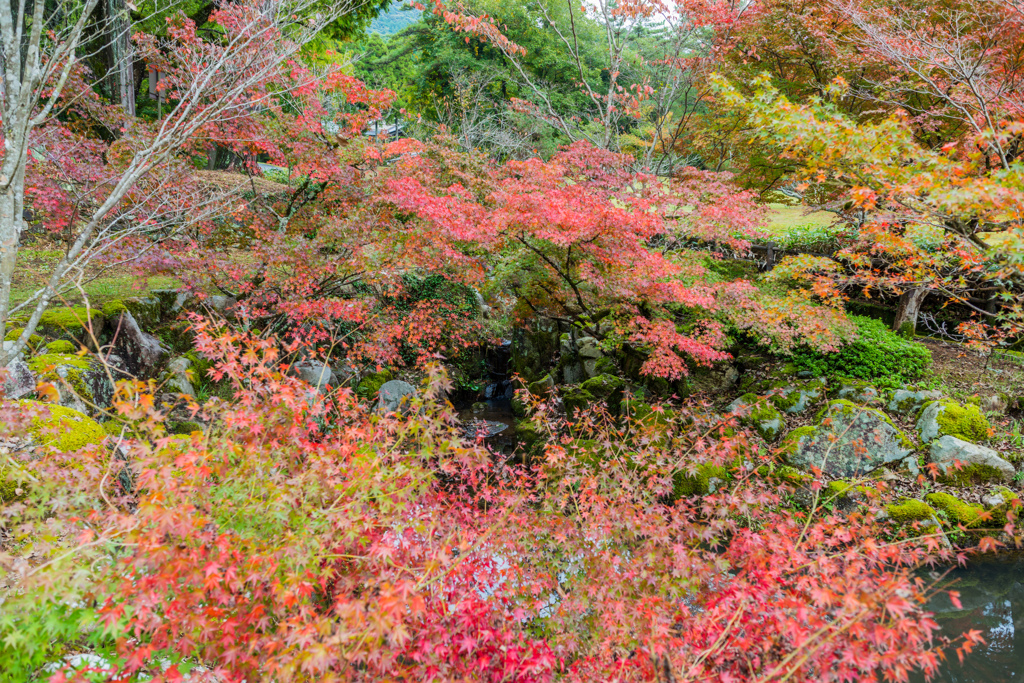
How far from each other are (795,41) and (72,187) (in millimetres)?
10550

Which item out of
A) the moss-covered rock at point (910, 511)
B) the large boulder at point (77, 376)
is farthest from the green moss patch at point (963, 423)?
the large boulder at point (77, 376)

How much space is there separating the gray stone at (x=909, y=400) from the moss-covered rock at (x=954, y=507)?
4.91 ft

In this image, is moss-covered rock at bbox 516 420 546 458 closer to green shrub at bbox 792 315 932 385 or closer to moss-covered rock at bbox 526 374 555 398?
moss-covered rock at bbox 526 374 555 398

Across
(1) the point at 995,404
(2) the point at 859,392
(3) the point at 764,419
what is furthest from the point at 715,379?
(1) the point at 995,404

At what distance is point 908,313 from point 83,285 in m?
12.8

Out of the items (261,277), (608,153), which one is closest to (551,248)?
(608,153)

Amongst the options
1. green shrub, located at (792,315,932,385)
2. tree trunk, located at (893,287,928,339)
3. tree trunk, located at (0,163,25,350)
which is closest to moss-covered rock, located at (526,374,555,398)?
green shrub, located at (792,315,932,385)

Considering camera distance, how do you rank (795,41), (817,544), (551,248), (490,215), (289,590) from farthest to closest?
1. (795,41)
2. (551,248)
3. (490,215)
4. (817,544)
5. (289,590)

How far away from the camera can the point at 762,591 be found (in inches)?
98.5

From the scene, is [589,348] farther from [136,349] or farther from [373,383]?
[136,349]

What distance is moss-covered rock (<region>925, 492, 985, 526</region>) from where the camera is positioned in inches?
212

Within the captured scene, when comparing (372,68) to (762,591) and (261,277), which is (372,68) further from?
(762,591)

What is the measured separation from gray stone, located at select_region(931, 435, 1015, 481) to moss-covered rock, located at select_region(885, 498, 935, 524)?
0.85 metres

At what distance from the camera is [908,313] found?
28.0 ft
